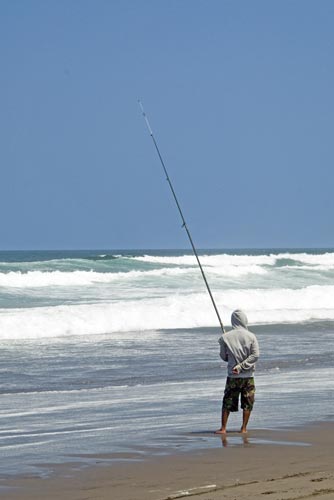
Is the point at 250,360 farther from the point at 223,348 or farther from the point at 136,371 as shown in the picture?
the point at 136,371

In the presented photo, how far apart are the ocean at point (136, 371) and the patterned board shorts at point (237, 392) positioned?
0.92ft

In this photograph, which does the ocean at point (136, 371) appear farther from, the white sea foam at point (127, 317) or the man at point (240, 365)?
the man at point (240, 365)

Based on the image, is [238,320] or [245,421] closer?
[245,421]

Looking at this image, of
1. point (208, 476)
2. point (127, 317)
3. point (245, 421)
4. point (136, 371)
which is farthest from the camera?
point (127, 317)

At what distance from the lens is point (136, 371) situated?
41.7ft

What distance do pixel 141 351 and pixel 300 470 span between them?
915 cm

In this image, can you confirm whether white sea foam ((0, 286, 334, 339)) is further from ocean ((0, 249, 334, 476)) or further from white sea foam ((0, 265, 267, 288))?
white sea foam ((0, 265, 267, 288))

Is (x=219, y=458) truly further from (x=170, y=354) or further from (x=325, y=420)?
(x=170, y=354)

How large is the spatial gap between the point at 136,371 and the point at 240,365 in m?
4.97

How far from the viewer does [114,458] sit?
6789mm

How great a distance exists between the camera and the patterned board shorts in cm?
792

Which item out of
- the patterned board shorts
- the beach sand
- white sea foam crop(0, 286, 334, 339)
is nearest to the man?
the patterned board shorts

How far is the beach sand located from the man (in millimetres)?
581

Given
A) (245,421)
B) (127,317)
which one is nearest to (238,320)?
(245,421)
